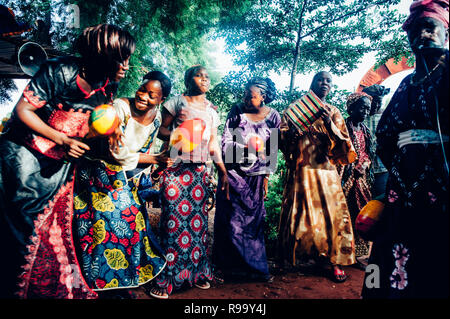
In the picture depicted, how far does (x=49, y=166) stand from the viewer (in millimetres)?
1936

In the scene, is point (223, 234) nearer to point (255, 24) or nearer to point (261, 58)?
point (261, 58)

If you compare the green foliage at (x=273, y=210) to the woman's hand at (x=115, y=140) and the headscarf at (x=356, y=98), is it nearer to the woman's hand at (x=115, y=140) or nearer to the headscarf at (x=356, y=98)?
the headscarf at (x=356, y=98)

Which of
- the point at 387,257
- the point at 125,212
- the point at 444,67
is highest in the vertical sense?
the point at 444,67

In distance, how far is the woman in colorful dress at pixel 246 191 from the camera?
3311 millimetres

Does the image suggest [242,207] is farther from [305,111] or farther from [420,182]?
[420,182]

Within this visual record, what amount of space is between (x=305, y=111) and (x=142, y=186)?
2.14 metres

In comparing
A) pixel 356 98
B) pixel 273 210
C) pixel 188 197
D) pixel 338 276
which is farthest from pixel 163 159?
pixel 356 98

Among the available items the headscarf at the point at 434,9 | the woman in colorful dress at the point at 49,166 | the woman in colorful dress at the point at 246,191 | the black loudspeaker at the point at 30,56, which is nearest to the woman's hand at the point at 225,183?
the woman in colorful dress at the point at 246,191

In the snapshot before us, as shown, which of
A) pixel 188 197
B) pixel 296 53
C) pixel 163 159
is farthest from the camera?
pixel 296 53

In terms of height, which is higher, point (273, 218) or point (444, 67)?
point (444, 67)

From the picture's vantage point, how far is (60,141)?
1.82 meters
